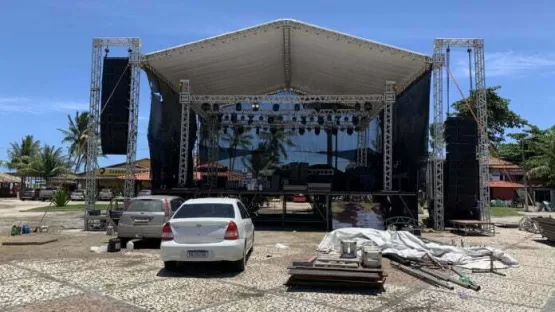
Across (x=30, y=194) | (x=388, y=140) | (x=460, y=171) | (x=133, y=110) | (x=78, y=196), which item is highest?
(x=133, y=110)

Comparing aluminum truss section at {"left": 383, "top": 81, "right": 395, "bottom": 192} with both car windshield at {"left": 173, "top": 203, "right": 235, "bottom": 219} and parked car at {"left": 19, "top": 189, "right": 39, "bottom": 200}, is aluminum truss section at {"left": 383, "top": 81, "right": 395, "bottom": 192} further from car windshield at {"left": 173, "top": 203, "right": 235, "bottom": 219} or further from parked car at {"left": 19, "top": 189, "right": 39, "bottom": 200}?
parked car at {"left": 19, "top": 189, "right": 39, "bottom": 200}

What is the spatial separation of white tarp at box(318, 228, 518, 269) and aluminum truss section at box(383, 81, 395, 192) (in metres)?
8.41

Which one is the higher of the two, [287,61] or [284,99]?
[287,61]

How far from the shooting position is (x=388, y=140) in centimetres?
1947

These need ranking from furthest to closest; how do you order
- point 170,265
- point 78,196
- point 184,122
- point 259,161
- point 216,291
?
point 78,196
point 259,161
point 184,122
point 170,265
point 216,291

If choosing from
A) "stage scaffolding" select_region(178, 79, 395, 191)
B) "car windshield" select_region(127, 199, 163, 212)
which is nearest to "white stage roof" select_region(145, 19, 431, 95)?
"stage scaffolding" select_region(178, 79, 395, 191)

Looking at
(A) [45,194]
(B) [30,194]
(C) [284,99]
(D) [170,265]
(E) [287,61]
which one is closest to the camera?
(D) [170,265]

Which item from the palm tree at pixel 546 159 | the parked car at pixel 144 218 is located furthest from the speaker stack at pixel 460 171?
the palm tree at pixel 546 159

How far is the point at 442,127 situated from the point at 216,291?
1381cm

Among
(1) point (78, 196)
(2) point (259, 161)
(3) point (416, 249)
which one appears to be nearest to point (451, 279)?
(3) point (416, 249)

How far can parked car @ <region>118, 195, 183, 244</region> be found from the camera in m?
11.9

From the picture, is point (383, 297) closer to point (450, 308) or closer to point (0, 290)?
point (450, 308)

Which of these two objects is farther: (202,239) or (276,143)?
(276,143)

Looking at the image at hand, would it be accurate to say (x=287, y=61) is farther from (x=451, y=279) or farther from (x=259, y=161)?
(x=451, y=279)
